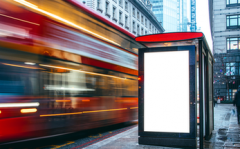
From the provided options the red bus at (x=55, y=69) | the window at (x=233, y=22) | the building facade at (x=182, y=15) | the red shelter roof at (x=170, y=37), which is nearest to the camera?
the red bus at (x=55, y=69)

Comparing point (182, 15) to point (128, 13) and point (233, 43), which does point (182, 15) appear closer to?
point (128, 13)

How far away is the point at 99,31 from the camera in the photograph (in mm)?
7887

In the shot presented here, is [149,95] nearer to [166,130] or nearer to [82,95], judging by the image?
[166,130]

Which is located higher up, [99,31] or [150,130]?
[99,31]

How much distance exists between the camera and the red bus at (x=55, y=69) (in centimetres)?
506

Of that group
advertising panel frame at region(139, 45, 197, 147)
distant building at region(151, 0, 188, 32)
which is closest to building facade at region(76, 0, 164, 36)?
advertising panel frame at region(139, 45, 197, 147)

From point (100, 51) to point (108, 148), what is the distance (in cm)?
339

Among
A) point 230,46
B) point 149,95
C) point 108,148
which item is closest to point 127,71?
point 149,95

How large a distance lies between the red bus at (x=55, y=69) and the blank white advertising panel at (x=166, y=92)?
2117 millimetres

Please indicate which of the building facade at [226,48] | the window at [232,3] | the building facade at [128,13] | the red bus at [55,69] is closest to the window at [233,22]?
the building facade at [226,48]

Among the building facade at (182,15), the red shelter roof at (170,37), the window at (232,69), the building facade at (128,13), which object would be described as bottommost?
the red shelter roof at (170,37)

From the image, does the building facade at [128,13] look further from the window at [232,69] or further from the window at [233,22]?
the window at [232,69]

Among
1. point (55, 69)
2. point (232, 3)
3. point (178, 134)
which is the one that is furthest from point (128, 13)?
point (178, 134)

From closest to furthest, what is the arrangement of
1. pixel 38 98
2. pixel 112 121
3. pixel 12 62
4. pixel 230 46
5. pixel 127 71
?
1. pixel 12 62
2. pixel 38 98
3. pixel 112 121
4. pixel 127 71
5. pixel 230 46
